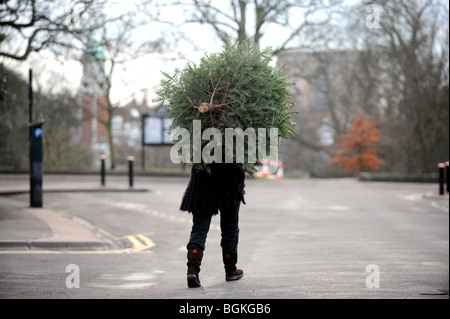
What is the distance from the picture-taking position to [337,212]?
16562 mm

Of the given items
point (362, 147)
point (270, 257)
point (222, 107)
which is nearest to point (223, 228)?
point (222, 107)

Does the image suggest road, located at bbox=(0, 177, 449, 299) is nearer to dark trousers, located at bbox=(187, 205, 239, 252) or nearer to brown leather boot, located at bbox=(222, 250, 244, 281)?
brown leather boot, located at bbox=(222, 250, 244, 281)

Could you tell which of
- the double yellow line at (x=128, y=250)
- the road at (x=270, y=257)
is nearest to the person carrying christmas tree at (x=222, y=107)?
the road at (x=270, y=257)

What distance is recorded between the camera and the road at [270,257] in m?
6.38

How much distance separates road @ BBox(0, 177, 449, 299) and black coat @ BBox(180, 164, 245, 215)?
744mm

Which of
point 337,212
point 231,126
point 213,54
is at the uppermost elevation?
point 213,54

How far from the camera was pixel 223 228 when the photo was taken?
6.60 metres

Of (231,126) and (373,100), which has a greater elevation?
(373,100)

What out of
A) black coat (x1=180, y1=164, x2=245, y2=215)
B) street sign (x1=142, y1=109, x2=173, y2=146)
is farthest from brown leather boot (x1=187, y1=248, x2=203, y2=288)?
street sign (x1=142, y1=109, x2=173, y2=146)

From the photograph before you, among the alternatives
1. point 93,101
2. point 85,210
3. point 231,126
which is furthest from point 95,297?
point 93,101

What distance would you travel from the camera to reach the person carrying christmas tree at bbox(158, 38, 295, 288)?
596 centimetres

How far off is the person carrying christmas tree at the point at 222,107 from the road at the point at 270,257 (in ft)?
2.67
